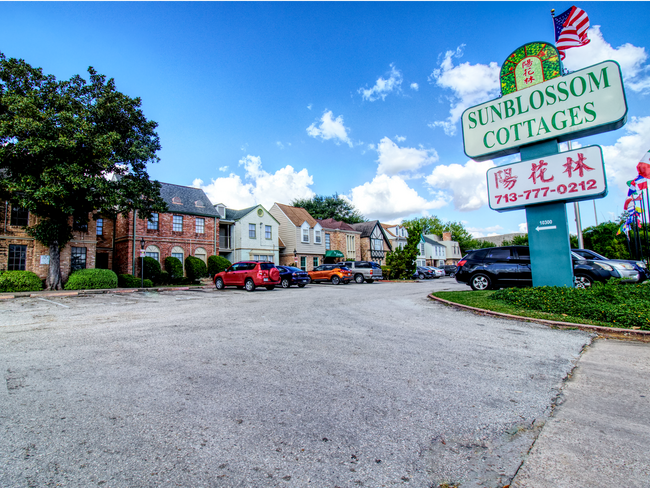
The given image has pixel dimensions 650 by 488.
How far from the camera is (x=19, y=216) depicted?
21.6 metres

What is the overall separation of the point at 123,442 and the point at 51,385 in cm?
203

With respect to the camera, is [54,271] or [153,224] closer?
[54,271]

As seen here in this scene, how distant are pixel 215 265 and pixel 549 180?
24756 millimetres

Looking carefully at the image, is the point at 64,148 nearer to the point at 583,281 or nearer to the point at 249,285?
the point at 249,285

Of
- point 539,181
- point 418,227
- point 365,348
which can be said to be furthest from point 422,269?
point 365,348

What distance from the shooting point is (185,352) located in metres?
5.50

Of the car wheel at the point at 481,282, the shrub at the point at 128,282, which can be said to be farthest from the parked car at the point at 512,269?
the shrub at the point at 128,282

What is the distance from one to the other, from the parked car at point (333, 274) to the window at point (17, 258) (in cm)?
1878

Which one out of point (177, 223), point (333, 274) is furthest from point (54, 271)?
point (333, 274)

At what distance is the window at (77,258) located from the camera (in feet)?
76.9

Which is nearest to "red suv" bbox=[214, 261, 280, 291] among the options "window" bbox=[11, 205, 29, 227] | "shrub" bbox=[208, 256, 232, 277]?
"shrub" bbox=[208, 256, 232, 277]

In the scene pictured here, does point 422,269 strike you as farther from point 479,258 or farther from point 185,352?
point 185,352

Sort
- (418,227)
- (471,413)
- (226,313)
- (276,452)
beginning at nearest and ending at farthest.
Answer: (276,452) < (471,413) < (226,313) < (418,227)

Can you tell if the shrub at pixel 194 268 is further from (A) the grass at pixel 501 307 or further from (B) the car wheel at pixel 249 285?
(A) the grass at pixel 501 307
